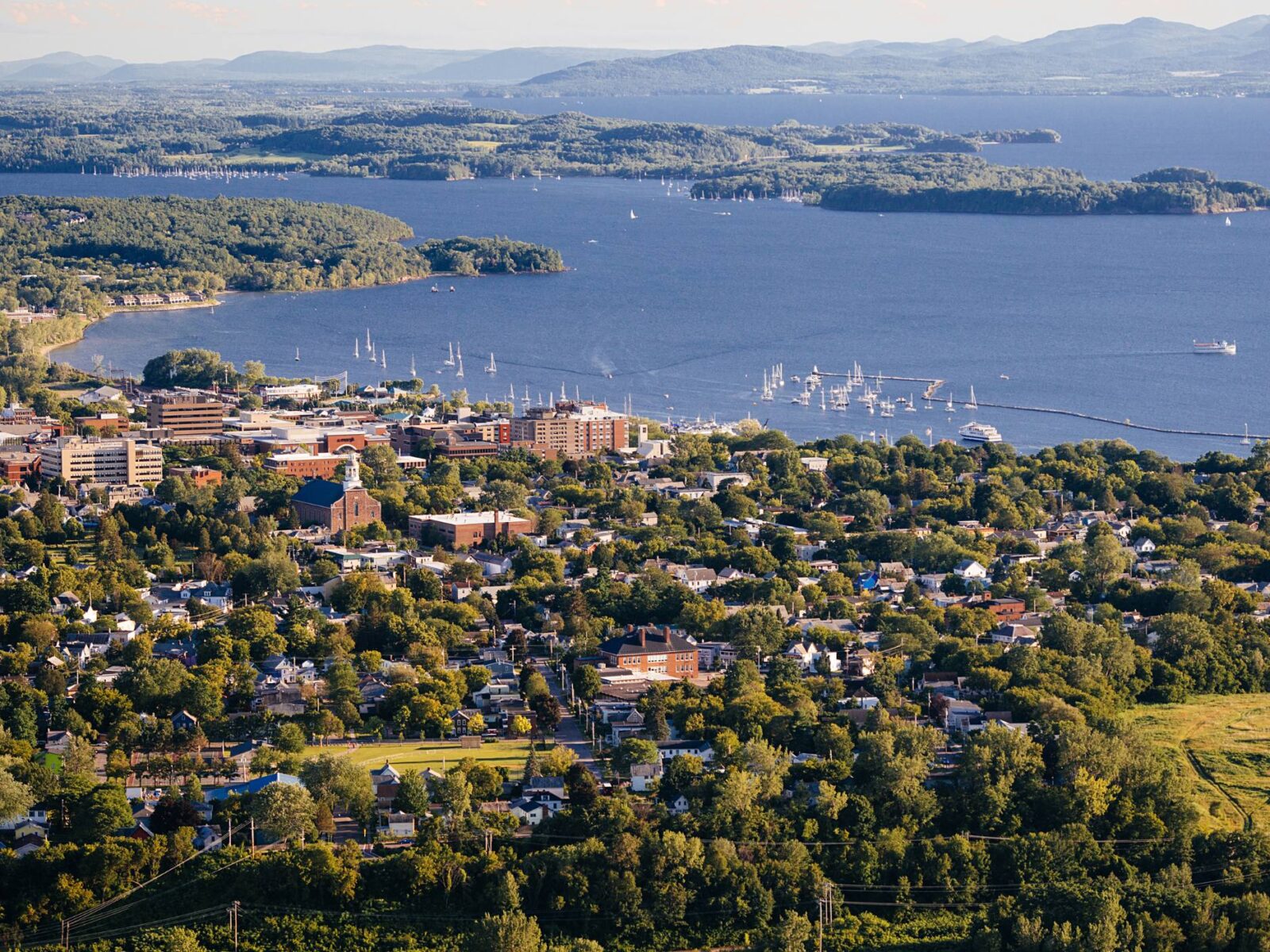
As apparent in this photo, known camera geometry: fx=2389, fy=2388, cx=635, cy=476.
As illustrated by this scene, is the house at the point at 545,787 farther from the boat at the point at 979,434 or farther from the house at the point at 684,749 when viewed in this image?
the boat at the point at 979,434

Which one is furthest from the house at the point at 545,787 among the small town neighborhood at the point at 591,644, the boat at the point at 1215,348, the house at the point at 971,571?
the boat at the point at 1215,348

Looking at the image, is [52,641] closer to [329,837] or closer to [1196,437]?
[329,837]

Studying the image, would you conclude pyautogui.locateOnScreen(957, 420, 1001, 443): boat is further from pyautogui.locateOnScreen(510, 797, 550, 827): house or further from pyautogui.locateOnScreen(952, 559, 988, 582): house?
pyautogui.locateOnScreen(510, 797, 550, 827): house

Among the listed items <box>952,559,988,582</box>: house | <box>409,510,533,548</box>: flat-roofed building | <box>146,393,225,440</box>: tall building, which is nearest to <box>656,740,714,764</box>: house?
<box>952,559,988,582</box>: house

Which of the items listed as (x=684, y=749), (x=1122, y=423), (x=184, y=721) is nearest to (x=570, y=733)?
(x=684, y=749)

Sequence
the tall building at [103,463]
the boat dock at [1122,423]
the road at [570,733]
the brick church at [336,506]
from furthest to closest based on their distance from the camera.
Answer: the boat dock at [1122,423], the tall building at [103,463], the brick church at [336,506], the road at [570,733]

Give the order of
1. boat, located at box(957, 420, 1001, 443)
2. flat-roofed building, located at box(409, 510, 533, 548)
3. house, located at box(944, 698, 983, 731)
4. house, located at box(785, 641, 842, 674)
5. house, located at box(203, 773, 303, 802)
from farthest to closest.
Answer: boat, located at box(957, 420, 1001, 443) → flat-roofed building, located at box(409, 510, 533, 548) → house, located at box(785, 641, 842, 674) → house, located at box(944, 698, 983, 731) → house, located at box(203, 773, 303, 802)

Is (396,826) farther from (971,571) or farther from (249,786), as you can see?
(971,571)
